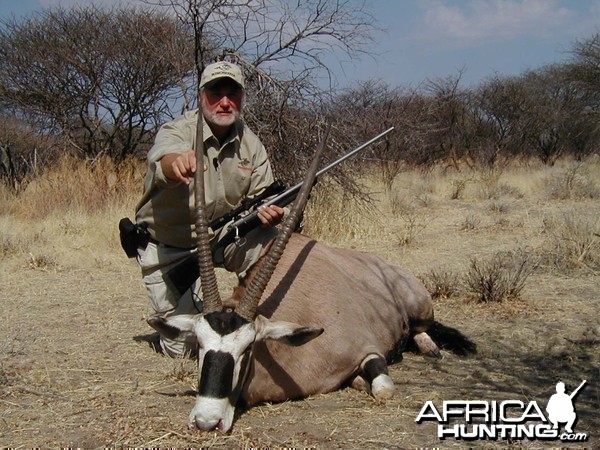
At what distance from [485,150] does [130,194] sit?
14.5 meters

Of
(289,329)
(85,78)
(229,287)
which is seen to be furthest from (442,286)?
(85,78)

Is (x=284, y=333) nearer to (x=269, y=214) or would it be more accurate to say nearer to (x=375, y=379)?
(x=375, y=379)

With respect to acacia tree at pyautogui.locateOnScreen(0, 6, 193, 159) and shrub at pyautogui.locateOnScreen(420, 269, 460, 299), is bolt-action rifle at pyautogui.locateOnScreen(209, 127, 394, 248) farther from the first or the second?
acacia tree at pyautogui.locateOnScreen(0, 6, 193, 159)

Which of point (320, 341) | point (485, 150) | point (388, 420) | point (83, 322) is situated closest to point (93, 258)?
point (83, 322)

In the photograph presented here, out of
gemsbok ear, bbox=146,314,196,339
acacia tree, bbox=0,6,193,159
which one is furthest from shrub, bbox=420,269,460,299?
acacia tree, bbox=0,6,193,159

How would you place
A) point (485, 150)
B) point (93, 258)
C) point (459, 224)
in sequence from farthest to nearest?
point (485, 150) → point (459, 224) → point (93, 258)

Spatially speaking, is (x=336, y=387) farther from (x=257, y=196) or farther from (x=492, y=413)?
(x=257, y=196)

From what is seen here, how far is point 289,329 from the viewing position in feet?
A: 11.3

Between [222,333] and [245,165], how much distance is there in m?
1.73

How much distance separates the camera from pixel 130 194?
34.8 ft

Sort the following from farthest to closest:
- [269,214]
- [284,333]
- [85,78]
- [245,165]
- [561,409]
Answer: [85,78], [245,165], [269,214], [284,333], [561,409]

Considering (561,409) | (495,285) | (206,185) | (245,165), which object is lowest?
(561,409)

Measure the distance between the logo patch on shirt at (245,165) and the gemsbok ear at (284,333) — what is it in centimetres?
146

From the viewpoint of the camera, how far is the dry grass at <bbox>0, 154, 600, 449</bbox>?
3201mm
